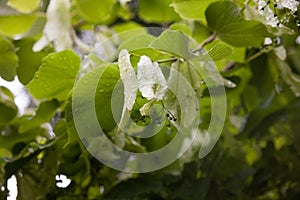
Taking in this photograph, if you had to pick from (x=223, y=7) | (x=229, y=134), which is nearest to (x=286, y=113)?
(x=229, y=134)

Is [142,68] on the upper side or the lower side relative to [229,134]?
upper

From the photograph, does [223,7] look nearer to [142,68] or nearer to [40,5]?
[142,68]

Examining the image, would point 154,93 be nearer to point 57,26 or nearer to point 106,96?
point 106,96

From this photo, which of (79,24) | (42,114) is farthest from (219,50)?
(79,24)

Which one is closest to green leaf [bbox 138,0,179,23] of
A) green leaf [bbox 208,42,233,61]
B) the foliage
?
the foliage

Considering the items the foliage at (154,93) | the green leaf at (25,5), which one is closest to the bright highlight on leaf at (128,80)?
the foliage at (154,93)
